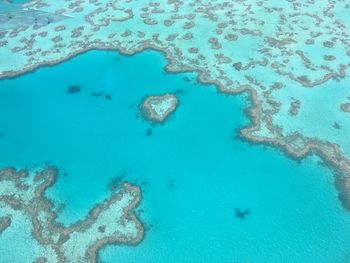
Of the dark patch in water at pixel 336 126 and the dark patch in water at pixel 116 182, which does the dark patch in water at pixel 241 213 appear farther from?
the dark patch in water at pixel 336 126

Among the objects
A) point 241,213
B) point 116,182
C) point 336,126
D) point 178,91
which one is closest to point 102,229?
point 116,182

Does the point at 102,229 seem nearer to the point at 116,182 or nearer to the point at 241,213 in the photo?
the point at 116,182

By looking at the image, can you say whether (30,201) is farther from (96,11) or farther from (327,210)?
(96,11)

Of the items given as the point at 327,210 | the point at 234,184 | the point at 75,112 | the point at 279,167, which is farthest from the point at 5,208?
the point at 327,210

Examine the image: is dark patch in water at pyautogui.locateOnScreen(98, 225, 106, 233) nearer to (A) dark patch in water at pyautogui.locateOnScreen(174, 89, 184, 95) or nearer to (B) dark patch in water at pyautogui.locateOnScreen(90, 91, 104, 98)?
(B) dark patch in water at pyautogui.locateOnScreen(90, 91, 104, 98)

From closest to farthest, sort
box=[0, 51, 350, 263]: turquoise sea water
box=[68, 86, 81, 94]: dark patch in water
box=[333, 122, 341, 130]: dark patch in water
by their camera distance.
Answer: box=[0, 51, 350, 263]: turquoise sea water → box=[333, 122, 341, 130]: dark patch in water → box=[68, 86, 81, 94]: dark patch in water

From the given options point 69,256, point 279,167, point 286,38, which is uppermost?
point 286,38

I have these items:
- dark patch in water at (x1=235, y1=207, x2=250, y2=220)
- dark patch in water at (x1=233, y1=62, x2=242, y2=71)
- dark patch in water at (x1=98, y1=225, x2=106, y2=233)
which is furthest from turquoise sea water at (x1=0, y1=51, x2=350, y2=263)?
dark patch in water at (x1=233, y1=62, x2=242, y2=71)

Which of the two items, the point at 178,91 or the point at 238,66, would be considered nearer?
the point at 178,91
